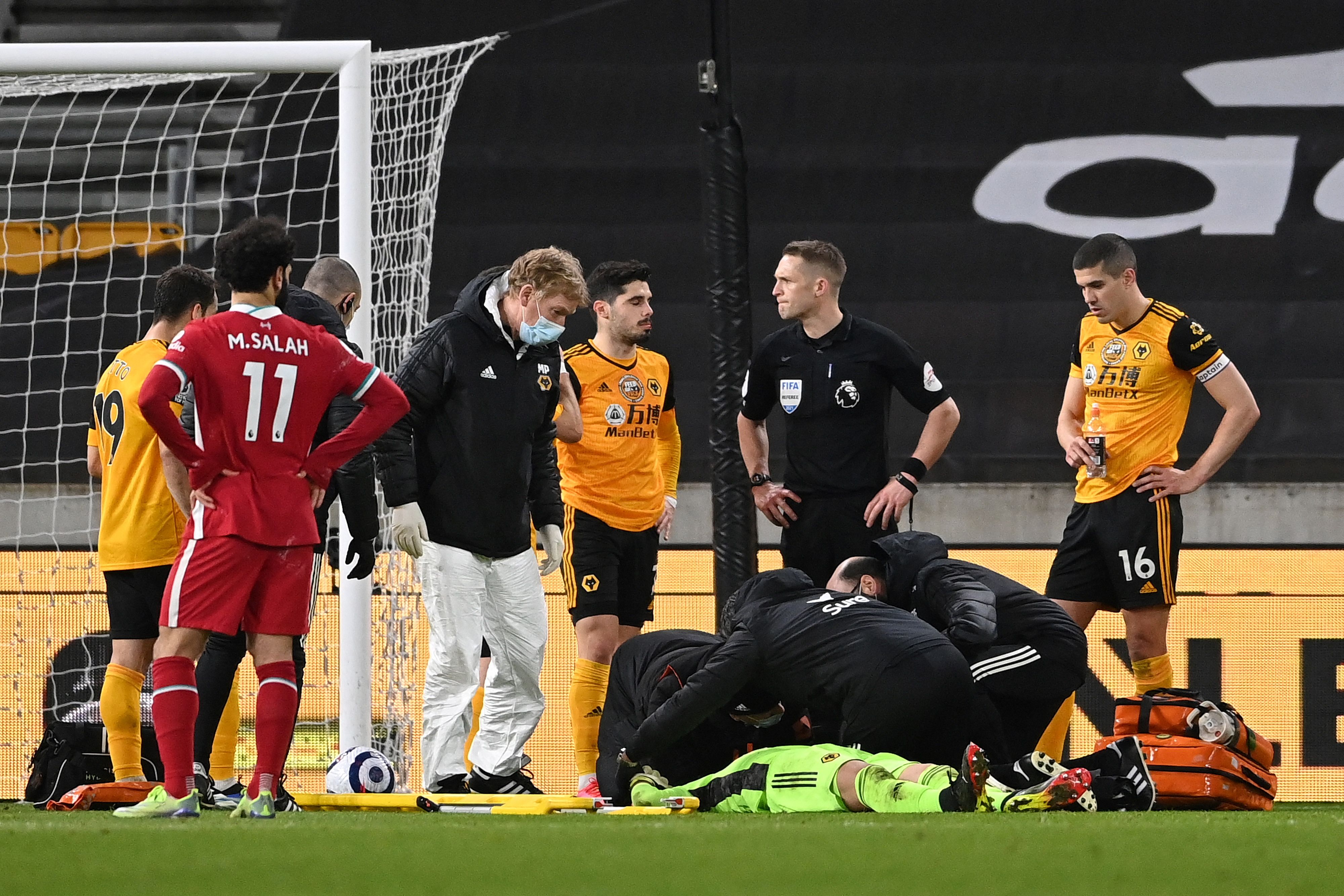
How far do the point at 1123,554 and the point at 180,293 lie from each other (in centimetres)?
315

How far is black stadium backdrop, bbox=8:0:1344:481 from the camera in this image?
9367 millimetres

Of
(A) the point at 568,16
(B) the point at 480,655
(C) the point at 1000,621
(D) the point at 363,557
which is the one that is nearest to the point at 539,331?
(D) the point at 363,557

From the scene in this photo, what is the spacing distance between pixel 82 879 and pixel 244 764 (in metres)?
3.56

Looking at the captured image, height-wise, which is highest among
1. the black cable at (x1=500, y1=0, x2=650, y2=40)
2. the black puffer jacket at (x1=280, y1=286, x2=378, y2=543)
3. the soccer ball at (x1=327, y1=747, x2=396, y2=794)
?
the black cable at (x1=500, y1=0, x2=650, y2=40)

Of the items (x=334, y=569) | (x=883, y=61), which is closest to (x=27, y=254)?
(x=334, y=569)

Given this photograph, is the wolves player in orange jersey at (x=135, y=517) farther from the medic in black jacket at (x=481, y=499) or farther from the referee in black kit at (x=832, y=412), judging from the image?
the referee in black kit at (x=832, y=412)

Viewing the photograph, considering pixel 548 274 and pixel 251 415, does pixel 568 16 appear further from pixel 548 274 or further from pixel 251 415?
pixel 251 415

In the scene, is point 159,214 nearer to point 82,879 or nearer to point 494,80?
point 494,80

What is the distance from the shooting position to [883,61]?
396 inches

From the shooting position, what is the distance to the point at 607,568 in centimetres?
543

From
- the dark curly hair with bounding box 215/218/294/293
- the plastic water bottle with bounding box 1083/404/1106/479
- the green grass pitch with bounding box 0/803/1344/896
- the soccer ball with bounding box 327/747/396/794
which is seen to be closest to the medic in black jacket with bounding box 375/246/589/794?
the soccer ball with bounding box 327/747/396/794

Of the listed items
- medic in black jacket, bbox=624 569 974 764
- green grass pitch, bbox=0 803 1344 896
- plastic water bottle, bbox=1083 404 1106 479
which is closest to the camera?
green grass pitch, bbox=0 803 1344 896

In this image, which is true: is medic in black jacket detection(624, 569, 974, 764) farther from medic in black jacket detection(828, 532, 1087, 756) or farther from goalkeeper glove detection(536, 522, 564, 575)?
goalkeeper glove detection(536, 522, 564, 575)

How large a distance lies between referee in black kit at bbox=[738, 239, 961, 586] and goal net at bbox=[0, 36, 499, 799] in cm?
148
